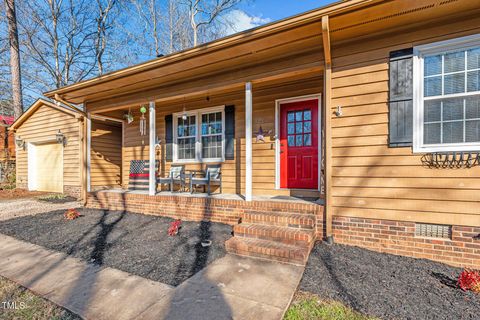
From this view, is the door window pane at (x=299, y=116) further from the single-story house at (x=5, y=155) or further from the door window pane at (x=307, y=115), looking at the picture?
the single-story house at (x=5, y=155)

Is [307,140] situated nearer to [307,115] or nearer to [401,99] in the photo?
[307,115]

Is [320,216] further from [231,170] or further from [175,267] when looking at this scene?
[231,170]

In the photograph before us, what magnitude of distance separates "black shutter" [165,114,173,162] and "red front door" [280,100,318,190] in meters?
2.95

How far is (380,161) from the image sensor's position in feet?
10.4

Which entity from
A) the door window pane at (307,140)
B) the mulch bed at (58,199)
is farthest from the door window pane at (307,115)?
the mulch bed at (58,199)

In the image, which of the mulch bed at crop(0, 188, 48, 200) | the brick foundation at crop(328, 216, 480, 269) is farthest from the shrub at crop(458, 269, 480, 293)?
the mulch bed at crop(0, 188, 48, 200)

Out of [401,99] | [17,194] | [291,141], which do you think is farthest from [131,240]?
[17,194]

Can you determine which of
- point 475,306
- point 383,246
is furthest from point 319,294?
point 383,246

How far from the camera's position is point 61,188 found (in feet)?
26.0

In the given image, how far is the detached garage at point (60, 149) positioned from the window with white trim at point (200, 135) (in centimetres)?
251

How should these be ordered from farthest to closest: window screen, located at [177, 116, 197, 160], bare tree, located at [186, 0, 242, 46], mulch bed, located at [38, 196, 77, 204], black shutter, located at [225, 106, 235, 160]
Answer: bare tree, located at [186, 0, 242, 46]
mulch bed, located at [38, 196, 77, 204]
window screen, located at [177, 116, 197, 160]
black shutter, located at [225, 106, 235, 160]

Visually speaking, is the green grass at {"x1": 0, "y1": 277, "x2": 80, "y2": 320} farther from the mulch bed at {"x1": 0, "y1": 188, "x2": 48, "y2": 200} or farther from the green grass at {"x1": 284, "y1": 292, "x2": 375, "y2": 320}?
the mulch bed at {"x1": 0, "y1": 188, "x2": 48, "y2": 200}

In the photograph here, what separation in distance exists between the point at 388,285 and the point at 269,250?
1226 mm

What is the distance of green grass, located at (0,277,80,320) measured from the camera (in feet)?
6.30
